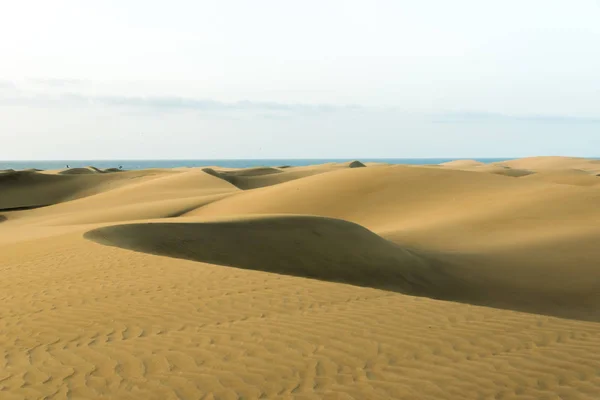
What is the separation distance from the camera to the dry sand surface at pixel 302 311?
17.8 ft

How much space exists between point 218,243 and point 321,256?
2.65m

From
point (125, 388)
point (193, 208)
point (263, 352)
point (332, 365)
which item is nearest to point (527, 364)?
point (332, 365)

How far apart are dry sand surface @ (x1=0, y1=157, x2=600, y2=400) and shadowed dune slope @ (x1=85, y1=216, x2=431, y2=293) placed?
0.20 ft

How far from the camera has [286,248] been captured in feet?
52.0

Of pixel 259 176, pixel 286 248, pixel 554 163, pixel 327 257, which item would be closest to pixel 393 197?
pixel 327 257

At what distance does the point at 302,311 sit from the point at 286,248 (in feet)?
26.3

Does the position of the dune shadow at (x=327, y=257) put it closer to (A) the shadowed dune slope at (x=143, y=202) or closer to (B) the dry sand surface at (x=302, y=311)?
(B) the dry sand surface at (x=302, y=311)

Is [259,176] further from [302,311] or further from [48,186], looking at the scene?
[302,311]

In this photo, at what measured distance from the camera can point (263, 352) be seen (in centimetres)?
611

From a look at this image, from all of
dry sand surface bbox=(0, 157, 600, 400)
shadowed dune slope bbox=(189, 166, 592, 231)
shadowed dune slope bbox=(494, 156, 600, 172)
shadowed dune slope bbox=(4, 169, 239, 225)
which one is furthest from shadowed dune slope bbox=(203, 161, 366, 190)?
shadowed dune slope bbox=(494, 156, 600, 172)

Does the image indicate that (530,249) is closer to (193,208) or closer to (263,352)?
(263,352)

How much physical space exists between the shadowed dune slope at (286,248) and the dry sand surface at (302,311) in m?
0.06

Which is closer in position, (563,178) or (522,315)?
(522,315)

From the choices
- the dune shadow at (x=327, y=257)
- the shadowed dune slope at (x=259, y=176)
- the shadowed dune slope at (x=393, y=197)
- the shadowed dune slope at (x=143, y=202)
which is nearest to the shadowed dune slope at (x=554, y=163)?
the shadowed dune slope at (x=259, y=176)
